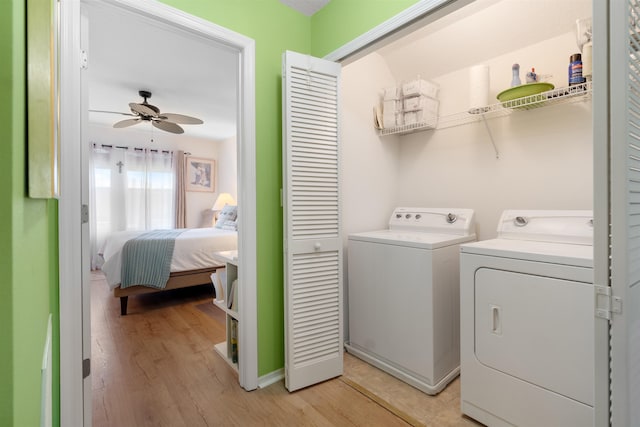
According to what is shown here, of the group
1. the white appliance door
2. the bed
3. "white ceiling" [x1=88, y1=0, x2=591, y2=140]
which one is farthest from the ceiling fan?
the white appliance door

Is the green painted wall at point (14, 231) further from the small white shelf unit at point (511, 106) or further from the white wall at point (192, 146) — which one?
the white wall at point (192, 146)

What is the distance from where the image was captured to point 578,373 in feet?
4.07

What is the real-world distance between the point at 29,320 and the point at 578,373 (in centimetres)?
178

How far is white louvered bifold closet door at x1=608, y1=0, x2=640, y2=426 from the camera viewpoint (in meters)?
0.70

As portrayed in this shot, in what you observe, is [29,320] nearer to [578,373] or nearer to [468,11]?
[578,373]

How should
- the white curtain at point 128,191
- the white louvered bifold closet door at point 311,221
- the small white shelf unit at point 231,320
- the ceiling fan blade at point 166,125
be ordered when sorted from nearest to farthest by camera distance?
the white louvered bifold closet door at point 311,221 < the small white shelf unit at point 231,320 < the ceiling fan blade at point 166,125 < the white curtain at point 128,191

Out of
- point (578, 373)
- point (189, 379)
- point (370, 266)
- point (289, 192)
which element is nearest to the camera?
point (578, 373)

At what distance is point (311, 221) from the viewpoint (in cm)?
188

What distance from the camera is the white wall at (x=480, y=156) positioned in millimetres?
1837

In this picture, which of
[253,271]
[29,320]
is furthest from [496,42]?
[29,320]

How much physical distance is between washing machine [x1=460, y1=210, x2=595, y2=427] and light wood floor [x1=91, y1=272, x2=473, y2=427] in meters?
0.31

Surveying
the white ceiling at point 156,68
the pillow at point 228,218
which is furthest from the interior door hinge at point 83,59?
the pillow at point 228,218

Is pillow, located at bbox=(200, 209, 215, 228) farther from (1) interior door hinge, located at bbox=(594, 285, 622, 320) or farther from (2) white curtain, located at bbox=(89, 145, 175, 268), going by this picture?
(1) interior door hinge, located at bbox=(594, 285, 622, 320)

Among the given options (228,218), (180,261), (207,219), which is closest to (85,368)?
(180,261)
